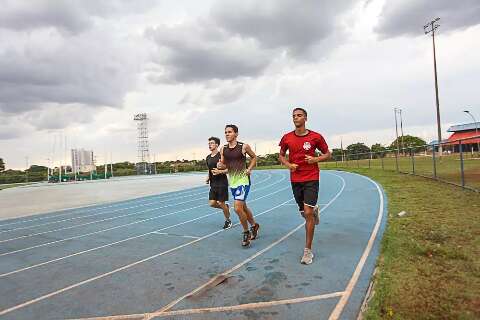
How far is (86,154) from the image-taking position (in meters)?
63.0

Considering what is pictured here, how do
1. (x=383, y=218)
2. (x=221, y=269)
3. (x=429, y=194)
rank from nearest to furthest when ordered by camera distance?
(x=221, y=269), (x=383, y=218), (x=429, y=194)

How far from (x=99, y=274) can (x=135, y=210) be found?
6.39 metres

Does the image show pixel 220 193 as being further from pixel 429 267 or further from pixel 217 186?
pixel 429 267

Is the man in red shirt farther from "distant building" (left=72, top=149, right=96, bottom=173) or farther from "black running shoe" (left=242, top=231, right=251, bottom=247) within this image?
"distant building" (left=72, top=149, right=96, bottom=173)

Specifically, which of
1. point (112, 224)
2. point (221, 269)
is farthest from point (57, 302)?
point (112, 224)

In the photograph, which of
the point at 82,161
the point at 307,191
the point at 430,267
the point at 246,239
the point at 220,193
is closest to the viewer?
the point at 430,267

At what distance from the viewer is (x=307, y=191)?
445 centimetres

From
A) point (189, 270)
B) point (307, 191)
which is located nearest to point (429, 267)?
point (307, 191)

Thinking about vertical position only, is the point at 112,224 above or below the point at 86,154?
below

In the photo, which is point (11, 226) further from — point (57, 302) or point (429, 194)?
point (429, 194)

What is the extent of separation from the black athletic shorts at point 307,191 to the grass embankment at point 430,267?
3.49ft

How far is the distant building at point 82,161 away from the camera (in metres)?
57.3

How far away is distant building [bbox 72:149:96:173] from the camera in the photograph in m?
57.3

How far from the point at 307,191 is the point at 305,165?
339mm
